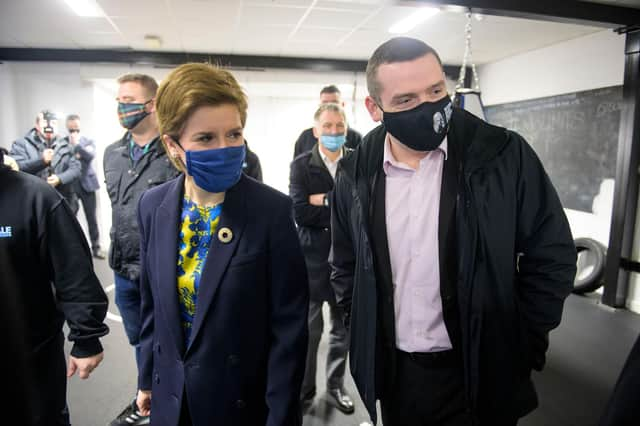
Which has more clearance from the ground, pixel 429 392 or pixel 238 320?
pixel 238 320

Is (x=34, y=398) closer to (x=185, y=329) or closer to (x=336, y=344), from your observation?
(x=185, y=329)

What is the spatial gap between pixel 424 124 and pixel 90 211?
5815mm

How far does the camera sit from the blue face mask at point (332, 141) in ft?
7.59

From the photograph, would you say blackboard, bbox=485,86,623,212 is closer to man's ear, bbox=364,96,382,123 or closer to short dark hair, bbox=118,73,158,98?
man's ear, bbox=364,96,382,123

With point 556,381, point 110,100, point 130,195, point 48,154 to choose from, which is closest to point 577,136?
point 556,381

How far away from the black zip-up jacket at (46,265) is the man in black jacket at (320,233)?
44.1 inches

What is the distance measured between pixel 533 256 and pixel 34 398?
5.42 feet

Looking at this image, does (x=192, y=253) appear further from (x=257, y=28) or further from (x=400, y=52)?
(x=257, y=28)

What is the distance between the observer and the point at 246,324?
1.10 m

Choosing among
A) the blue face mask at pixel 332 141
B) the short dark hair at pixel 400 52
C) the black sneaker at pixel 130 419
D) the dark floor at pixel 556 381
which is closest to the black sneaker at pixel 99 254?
the dark floor at pixel 556 381

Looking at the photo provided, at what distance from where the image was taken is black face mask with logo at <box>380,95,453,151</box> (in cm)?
121

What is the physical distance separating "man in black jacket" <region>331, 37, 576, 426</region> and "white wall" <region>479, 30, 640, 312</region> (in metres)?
3.94

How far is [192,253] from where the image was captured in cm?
115

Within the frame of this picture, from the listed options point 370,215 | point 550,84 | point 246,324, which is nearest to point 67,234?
point 246,324
